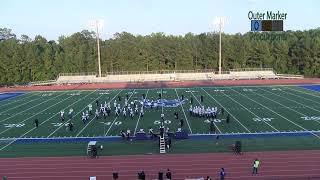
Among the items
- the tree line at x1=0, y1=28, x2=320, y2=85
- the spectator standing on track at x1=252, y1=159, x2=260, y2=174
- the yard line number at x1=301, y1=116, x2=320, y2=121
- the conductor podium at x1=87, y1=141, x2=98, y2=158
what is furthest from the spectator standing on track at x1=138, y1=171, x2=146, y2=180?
the tree line at x1=0, y1=28, x2=320, y2=85

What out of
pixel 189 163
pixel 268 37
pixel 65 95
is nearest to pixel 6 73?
pixel 65 95

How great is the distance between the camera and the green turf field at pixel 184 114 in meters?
24.0

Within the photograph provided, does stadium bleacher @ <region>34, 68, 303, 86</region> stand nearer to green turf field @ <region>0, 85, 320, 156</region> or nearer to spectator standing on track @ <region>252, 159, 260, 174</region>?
green turf field @ <region>0, 85, 320, 156</region>

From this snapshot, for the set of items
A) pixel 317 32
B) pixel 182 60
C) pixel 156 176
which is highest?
pixel 317 32

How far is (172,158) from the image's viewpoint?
1828cm

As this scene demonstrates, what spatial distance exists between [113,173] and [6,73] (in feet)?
177

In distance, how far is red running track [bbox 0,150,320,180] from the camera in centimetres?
1614

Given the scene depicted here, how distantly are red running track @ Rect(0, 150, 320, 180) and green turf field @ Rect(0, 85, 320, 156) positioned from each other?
418 centimetres

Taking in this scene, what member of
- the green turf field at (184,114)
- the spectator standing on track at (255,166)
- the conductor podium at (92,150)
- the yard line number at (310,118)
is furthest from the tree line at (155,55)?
the spectator standing on track at (255,166)

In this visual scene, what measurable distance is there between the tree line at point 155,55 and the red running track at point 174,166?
4864 centimetres

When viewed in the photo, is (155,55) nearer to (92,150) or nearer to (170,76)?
(170,76)

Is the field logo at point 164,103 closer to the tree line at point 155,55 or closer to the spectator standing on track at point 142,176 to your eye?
the spectator standing on track at point 142,176

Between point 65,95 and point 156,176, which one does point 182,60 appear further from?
point 156,176

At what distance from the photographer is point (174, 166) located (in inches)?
677
